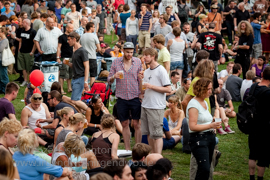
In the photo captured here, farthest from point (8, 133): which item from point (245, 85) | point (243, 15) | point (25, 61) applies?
point (243, 15)

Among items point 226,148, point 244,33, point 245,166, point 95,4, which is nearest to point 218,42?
point 244,33

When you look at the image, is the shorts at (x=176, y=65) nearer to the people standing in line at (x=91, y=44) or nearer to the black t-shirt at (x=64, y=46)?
the people standing in line at (x=91, y=44)

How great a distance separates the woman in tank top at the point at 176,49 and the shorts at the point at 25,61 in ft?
12.9

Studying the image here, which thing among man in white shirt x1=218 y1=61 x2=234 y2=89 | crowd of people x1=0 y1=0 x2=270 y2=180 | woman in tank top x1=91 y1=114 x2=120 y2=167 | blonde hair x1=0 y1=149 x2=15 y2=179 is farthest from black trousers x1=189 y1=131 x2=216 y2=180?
man in white shirt x1=218 y1=61 x2=234 y2=89

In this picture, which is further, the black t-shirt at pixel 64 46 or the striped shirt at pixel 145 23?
the striped shirt at pixel 145 23

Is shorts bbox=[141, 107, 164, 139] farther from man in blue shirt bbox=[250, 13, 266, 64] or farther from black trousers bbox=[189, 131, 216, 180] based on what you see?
man in blue shirt bbox=[250, 13, 266, 64]

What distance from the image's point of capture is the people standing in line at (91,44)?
34.9 feet

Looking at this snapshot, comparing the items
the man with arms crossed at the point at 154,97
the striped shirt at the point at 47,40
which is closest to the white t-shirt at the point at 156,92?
the man with arms crossed at the point at 154,97

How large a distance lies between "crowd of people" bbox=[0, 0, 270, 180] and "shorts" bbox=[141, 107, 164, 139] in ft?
0.05

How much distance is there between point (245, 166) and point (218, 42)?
4780 millimetres

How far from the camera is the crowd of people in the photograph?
4.82 m

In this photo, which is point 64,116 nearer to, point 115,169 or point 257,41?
point 115,169

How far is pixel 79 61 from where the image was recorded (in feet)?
27.3

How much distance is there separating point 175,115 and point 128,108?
1536 mm
